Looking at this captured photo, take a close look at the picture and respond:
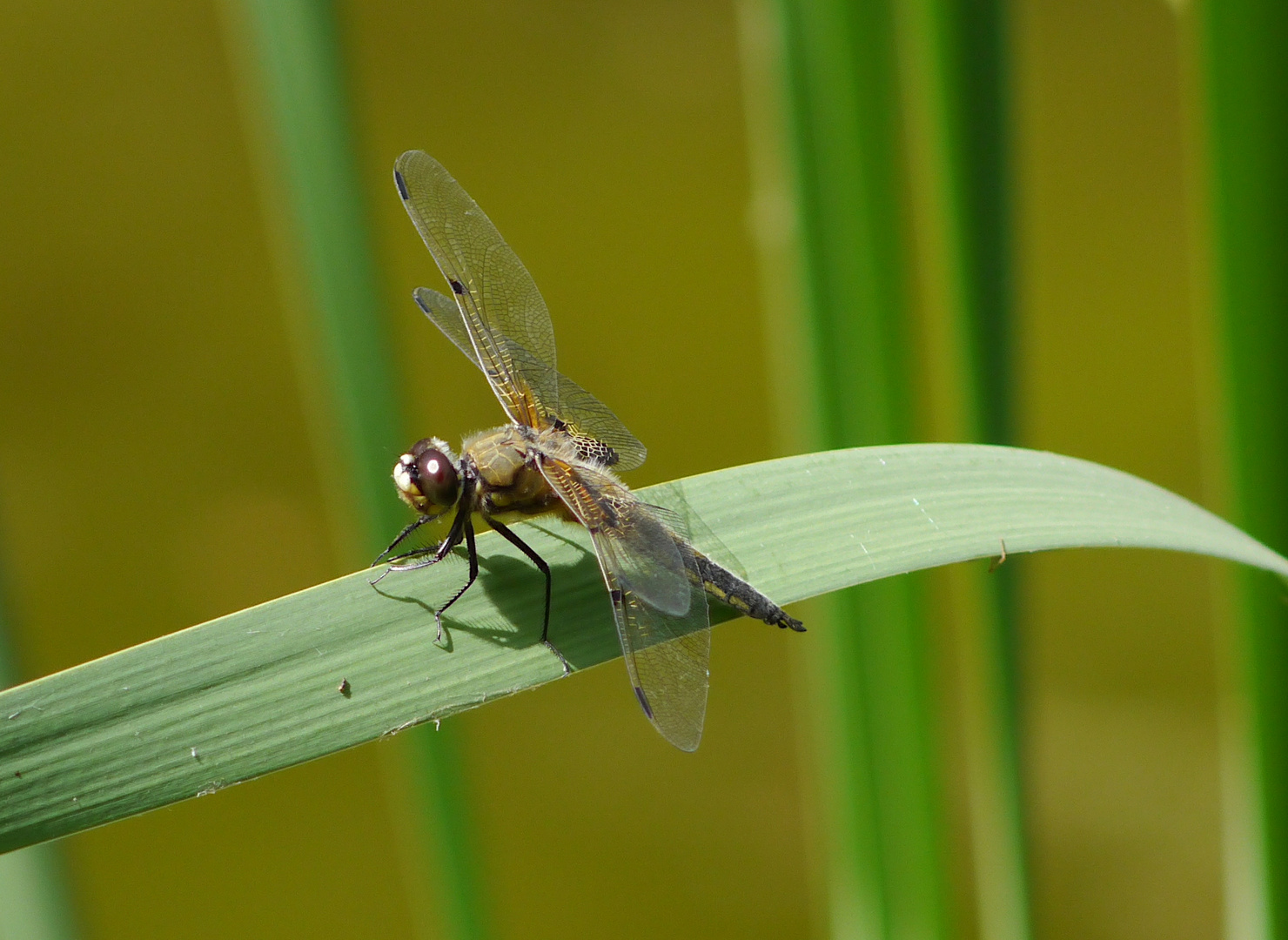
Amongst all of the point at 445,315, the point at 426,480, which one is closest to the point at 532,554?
the point at 426,480

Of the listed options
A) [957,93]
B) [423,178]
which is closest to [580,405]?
[423,178]

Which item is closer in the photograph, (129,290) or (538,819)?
(129,290)

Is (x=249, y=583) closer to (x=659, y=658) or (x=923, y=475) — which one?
(x=659, y=658)

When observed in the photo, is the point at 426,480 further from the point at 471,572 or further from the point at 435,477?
the point at 471,572

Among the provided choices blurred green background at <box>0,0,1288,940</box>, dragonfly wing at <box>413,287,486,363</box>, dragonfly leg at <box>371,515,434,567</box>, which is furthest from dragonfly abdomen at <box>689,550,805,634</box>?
blurred green background at <box>0,0,1288,940</box>

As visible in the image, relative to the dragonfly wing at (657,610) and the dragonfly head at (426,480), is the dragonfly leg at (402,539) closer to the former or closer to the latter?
the dragonfly head at (426,480)

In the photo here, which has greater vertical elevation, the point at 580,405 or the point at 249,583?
the point at 580,405

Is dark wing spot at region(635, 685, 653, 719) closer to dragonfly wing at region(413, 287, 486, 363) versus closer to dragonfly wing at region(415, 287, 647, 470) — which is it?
dragonfly wing at region(415, 287, 647, 470)
